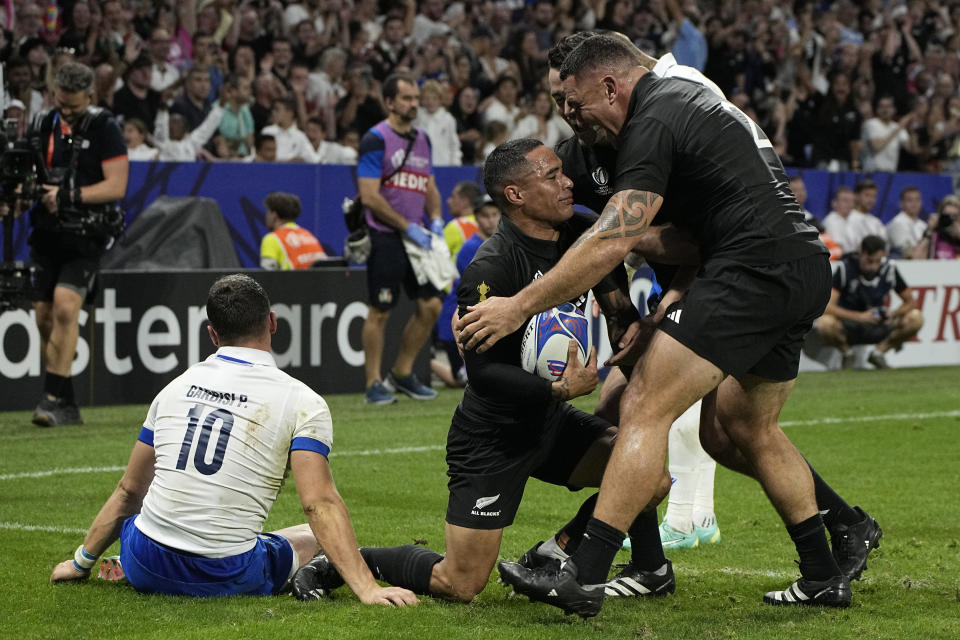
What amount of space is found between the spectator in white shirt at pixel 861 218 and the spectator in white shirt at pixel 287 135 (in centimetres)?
720

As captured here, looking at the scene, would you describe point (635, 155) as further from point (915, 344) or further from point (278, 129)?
point (915, 344)

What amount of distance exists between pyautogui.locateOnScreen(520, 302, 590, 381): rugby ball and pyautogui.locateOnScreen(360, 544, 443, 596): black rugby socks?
0.82 metres

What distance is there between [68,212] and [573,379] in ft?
18.0

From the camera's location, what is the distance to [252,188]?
14594 mm

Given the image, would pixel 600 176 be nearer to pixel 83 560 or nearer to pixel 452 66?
pixel 83 560

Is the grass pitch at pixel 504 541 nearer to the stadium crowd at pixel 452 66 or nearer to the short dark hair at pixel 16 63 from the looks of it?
the stadium crowd at pixel 452 66

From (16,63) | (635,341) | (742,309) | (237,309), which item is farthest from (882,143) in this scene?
(237,309)

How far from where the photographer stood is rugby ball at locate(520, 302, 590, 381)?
4.96m

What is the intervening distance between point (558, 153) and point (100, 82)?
32.6 ft

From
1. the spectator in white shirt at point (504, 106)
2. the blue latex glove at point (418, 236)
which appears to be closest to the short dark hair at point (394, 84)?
the blue latex glove at point (418, 236)

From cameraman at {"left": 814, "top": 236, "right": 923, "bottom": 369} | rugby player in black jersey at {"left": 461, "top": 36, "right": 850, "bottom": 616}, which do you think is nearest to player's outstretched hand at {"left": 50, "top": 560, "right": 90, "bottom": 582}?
rugby player in black jersey at {"left": 461, "top": 36, "right": 850, "bottom": 616}

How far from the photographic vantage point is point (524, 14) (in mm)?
21094

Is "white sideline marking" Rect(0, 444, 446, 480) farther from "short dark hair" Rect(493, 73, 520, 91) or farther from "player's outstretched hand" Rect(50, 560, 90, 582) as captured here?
"short dark hair" Rect(493, 73, 520, 91)

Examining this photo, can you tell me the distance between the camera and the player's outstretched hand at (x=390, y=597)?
4777 mm
